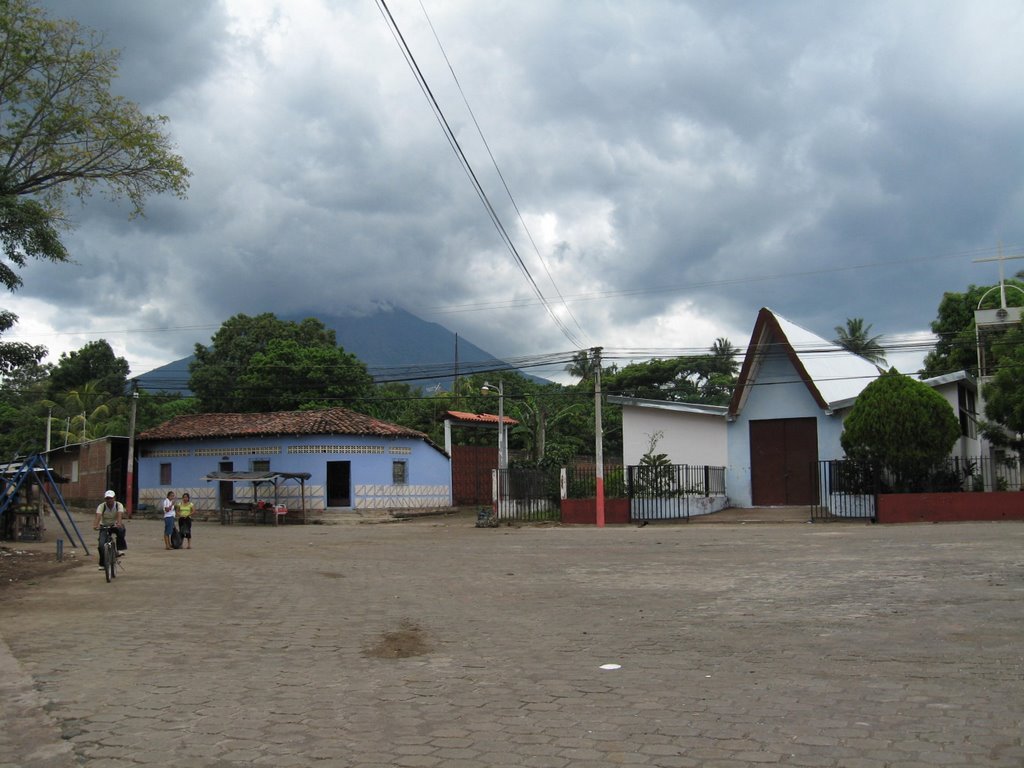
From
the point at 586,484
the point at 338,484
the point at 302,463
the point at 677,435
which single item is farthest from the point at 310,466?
the point at 677,435

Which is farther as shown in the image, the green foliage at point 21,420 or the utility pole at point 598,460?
the green foliage at point 21,420

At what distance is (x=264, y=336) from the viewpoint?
53.8 m

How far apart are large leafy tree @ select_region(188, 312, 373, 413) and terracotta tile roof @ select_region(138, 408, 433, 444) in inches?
280

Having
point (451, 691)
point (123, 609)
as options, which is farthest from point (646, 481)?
point (451, 691)

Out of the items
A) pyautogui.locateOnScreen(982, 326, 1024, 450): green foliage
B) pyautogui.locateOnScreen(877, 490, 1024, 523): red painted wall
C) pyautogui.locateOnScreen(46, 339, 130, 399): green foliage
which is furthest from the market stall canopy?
pyautogui.locateOnScreen(46, 339, 130, 399): green foliage

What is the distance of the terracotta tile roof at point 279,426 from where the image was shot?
114 ft

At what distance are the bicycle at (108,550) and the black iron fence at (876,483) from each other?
1864cm

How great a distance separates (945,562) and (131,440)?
1259 inches

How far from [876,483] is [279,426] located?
22.1 metres

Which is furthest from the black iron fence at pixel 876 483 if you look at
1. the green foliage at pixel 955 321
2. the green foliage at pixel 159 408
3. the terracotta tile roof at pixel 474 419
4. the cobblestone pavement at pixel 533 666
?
the green foliage at pixel 159 408

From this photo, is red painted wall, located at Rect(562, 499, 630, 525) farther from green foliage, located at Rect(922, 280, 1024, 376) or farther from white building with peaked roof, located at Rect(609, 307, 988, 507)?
green foliage, located at Rect(922, 280, 1024, 376)

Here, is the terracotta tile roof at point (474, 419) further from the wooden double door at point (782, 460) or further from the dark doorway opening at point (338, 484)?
the wooden double door at point (782, 460)

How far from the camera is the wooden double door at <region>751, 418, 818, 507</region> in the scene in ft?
97.2

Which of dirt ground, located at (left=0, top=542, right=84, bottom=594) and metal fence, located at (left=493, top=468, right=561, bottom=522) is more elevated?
metal fence, located at (left=493, top=468, right=561, bottom=522)
